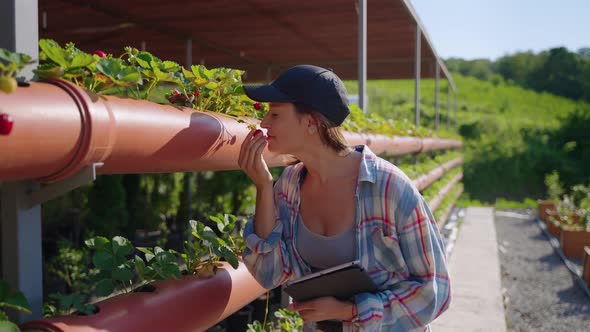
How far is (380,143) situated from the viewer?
362cm

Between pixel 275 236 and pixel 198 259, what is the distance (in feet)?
1.09

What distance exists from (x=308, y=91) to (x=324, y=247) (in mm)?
480

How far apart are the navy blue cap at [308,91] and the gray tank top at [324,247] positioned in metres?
0.37

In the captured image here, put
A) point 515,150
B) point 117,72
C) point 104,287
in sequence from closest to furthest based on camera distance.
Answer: point 117,72
point 104,287
point 515,150

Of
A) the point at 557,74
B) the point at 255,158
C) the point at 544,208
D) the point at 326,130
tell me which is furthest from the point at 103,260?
the point at 557,74

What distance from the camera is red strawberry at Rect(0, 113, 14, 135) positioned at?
2.97ft

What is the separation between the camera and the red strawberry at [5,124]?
0.90m

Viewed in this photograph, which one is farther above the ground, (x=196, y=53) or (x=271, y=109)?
(x=196, y=53)

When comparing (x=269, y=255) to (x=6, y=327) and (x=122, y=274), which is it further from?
(x=6, y=327)

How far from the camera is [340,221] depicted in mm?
1734

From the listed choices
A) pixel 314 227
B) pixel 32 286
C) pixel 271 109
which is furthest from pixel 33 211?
pixel 314 227

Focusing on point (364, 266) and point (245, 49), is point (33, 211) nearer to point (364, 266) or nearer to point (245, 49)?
point (364, 266)

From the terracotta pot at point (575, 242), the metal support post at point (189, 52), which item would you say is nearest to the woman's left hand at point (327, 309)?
the metal support post at point (189, 52)

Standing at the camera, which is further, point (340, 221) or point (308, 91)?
point (340, 221)
